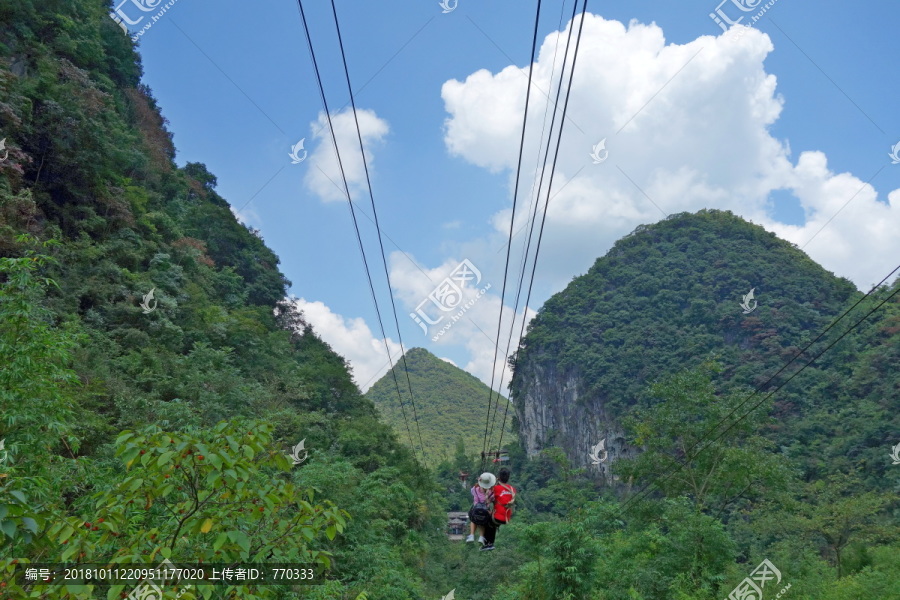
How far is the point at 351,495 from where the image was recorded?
12.0m

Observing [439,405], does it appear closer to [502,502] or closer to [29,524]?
[502,502]

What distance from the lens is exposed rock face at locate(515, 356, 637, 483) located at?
5169 centimetres

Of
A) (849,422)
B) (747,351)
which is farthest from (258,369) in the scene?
(747,351)

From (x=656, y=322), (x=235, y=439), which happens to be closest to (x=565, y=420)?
(x=656, y=322)

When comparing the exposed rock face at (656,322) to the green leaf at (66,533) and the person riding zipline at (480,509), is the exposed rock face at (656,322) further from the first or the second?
the green leaf at (66,533)

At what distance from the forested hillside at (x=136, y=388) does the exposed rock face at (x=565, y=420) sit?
112 ft

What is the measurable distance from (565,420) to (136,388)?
177 feet

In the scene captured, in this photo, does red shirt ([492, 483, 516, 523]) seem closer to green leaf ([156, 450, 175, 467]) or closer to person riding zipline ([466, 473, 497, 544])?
person riding zipline ([466, 473, 497, 544])

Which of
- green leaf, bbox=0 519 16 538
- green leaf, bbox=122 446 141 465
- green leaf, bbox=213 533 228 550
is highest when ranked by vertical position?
green leaf, bbox=122 446 141 465

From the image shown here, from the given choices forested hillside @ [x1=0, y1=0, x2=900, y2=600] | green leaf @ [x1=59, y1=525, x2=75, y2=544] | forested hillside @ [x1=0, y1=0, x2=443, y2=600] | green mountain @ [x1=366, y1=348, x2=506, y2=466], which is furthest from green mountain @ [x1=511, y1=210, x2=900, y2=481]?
green leaf @ [x1=59, y1=525, x2=75, y2=544]

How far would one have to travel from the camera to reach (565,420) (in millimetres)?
59375

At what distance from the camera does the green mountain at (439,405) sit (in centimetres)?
6838

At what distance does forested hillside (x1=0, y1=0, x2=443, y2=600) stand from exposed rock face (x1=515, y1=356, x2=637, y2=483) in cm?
3416

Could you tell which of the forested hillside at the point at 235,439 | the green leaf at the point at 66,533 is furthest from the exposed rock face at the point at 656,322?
the green leaf at the point at 66,533
